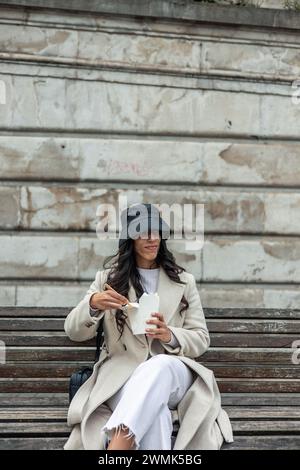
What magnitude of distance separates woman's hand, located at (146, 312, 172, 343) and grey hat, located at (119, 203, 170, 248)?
536 mm

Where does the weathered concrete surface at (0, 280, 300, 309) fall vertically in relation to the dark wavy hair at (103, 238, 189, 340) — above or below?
below

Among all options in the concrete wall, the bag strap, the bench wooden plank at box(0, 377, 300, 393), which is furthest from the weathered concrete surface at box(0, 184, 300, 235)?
the bag strap

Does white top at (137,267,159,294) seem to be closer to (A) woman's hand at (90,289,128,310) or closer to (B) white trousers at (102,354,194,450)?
(A) woman's hand at (90,289,128,310)

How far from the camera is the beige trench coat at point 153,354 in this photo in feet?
12.7

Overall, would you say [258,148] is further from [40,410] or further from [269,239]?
[40,410]

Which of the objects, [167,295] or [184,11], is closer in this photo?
[167,295]

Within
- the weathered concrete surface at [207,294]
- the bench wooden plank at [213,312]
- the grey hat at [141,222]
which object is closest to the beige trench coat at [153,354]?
the grey hat at [141,222]

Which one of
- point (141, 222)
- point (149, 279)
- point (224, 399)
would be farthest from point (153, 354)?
point (141, 222)

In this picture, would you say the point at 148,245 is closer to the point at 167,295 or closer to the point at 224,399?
the point at 167,295

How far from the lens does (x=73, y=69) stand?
314 inches

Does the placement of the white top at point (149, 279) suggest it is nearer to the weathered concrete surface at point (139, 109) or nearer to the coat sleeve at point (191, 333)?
the coat sleeve at point (191, 333)

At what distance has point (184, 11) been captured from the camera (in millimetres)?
8062

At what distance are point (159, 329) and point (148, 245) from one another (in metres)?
0.54

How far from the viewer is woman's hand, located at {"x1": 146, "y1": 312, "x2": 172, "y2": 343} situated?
4102 mm
